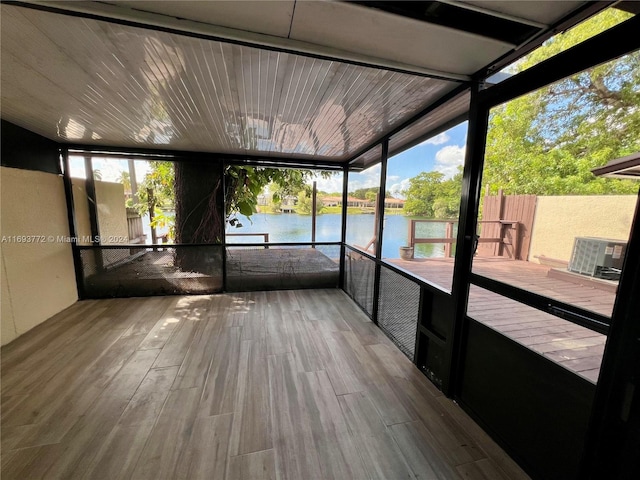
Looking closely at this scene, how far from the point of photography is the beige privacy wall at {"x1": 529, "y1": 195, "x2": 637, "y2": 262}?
38.1 inches

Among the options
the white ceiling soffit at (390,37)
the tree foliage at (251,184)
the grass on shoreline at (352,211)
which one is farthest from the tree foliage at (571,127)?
the tree foliage at (251,184)

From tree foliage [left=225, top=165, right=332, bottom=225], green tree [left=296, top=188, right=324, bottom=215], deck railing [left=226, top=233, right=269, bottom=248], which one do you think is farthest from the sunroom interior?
green tree [left=296, top=188, right=324, bottom=215]

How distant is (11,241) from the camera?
2.53 meters

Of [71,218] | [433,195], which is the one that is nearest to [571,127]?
[433,195]

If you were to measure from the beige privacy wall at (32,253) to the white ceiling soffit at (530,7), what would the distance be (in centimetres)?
408

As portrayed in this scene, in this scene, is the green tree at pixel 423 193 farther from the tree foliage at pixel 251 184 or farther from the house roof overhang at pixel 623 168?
the tree foliage at pixel 251 184

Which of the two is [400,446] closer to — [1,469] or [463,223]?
[463,223]

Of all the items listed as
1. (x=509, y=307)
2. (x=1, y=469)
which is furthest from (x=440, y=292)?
(x=1, y=469)

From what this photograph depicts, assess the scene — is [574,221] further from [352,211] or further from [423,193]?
[352,211]

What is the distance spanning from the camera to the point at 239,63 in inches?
56.6

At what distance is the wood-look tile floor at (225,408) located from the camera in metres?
1.35

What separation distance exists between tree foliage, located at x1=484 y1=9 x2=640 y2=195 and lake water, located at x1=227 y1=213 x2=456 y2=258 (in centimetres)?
153

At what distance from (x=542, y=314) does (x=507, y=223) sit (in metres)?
0.52

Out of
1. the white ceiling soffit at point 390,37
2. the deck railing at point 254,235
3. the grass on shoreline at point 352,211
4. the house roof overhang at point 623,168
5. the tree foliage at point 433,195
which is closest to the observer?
the house roof overhang at point 623,168
